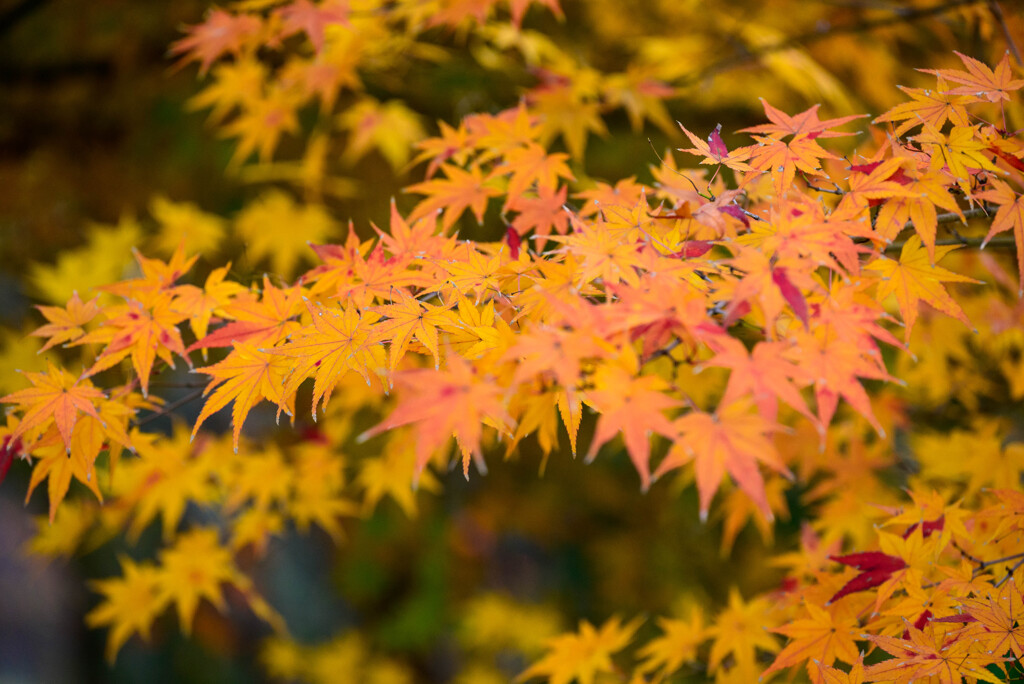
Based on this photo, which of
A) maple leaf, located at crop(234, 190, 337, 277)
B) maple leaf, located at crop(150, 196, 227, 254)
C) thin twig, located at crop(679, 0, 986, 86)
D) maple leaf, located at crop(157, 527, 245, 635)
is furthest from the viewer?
maple leaf, located at crop(234, 190, 337, 277)

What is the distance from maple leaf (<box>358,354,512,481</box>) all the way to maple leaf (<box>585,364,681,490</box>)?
4.9 inches

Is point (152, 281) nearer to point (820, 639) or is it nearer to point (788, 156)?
point (788, 156)

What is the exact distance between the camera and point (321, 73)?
78.0 inches

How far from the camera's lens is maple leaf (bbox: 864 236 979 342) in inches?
38.4

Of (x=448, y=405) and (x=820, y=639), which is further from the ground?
(x=448, y=405)

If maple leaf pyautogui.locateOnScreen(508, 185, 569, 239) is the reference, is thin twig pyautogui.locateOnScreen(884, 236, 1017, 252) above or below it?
below

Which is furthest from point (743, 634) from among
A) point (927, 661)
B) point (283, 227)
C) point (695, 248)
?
point (283, 227)

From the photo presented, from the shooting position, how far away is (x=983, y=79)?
1.09 meters

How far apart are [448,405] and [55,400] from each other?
817mm

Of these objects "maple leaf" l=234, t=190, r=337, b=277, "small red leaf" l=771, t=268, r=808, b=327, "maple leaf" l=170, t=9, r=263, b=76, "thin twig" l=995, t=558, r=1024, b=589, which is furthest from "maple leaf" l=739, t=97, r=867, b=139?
"maple leaf" l=234, t=190, r=337, b=277

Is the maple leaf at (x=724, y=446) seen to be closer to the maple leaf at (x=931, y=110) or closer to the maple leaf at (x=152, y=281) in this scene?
the maple leaf at (x=931, y=110)

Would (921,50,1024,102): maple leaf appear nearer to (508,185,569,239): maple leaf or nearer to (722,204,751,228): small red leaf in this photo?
(722,204,751,228): small red leaf

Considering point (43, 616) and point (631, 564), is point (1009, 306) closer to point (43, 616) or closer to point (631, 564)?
point (631, 564)

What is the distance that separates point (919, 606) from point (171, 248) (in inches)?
113
